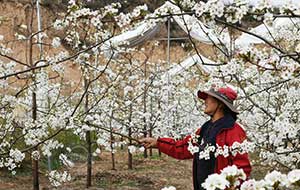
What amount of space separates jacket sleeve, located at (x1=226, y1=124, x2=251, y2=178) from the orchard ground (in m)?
4.16

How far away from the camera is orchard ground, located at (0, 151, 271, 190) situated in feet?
22.3

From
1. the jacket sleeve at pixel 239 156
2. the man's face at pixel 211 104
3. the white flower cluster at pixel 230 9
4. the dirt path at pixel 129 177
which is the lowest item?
the dirt path at pixel 129 177

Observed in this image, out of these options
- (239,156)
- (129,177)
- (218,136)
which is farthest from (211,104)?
(129,177)

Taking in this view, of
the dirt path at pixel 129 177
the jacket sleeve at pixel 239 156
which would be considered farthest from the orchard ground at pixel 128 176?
the jacket sleeve at pixel 239 156

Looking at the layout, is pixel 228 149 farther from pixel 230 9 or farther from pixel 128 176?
pixel 128 176

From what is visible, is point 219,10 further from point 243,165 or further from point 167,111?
point 167,111

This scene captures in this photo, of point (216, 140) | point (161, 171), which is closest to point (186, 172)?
point (161, 171)

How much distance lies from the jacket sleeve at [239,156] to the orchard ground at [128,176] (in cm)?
416

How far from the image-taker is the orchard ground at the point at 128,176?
6805 millimetres

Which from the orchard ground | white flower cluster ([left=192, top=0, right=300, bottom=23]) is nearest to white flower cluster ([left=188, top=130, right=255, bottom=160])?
white flower cluster ([left=192, top=0, right=300, bottom=23])

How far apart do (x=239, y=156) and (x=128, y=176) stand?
198 inches

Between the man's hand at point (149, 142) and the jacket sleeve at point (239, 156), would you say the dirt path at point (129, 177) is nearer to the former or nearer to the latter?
the man's hand at point (149, 142)

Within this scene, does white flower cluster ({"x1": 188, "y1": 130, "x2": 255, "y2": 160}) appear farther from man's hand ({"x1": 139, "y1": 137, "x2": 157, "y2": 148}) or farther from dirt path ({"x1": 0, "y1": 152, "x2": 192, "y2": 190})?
dirt path ({"x1": 0, "y1": 152, "x2": 192, "y2": 190})

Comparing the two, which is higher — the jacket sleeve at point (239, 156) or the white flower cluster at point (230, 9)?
the white flower cluster at point (230, 9)
